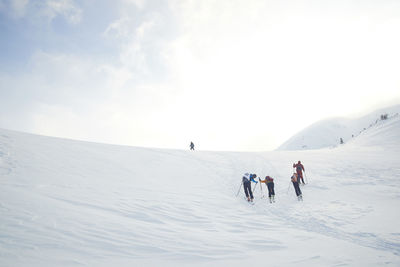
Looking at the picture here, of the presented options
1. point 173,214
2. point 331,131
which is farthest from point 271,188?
point 331,131

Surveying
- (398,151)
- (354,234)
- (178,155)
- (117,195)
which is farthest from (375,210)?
(398,151)

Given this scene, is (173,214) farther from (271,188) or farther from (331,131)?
(331,131)

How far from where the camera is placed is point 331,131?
246 feet

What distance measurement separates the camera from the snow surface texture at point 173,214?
4.55m

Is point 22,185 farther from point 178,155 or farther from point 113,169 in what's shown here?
point 178,155

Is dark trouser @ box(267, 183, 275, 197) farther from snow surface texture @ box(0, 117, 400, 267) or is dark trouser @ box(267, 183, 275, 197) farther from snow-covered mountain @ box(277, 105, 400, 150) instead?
snow-covered mountain @ box(277, 105, 400, 150)

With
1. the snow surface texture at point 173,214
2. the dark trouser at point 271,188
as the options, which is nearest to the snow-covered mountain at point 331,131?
the snow surface texture at point 173,214

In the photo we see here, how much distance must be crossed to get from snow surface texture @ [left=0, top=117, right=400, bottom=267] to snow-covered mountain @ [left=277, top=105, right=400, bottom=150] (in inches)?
2154

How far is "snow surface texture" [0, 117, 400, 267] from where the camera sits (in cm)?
455

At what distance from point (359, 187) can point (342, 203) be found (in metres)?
3.63

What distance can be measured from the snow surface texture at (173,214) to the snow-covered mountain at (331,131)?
54.7 meters

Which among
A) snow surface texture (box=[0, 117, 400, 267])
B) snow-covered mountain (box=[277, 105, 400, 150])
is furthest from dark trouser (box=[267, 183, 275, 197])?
snow-covered mountain (box=[277, 105, 400, 150])

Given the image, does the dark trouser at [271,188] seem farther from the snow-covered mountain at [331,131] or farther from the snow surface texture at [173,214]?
the snow-covered mountain at [331,131]

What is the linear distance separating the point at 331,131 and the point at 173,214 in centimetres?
8527
